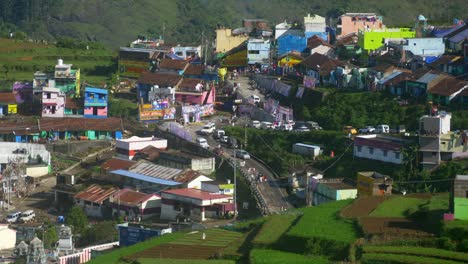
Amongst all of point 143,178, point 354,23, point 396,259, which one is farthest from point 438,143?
point 354,23

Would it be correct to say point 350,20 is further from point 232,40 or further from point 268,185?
point 268,185

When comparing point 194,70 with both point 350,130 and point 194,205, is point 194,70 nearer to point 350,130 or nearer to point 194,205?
point 350,130

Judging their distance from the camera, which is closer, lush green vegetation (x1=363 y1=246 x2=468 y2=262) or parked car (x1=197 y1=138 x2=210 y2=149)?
lush green vegetation (x1=363 y1=246 x2=468 y2=262)

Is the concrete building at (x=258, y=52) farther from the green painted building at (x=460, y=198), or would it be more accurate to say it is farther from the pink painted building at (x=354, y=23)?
the green painted building at (x=460, y=198)

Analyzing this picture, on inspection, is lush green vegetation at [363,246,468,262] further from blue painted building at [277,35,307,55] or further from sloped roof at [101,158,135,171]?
blue painted building at [277,35,307,55]

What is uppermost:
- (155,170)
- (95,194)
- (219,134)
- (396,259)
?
(219,134)

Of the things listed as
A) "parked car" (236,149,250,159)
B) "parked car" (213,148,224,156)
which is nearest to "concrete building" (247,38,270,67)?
"parked car" (213,148,224,156)

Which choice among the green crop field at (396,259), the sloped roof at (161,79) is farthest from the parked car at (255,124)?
the green crop field at (396,259)
